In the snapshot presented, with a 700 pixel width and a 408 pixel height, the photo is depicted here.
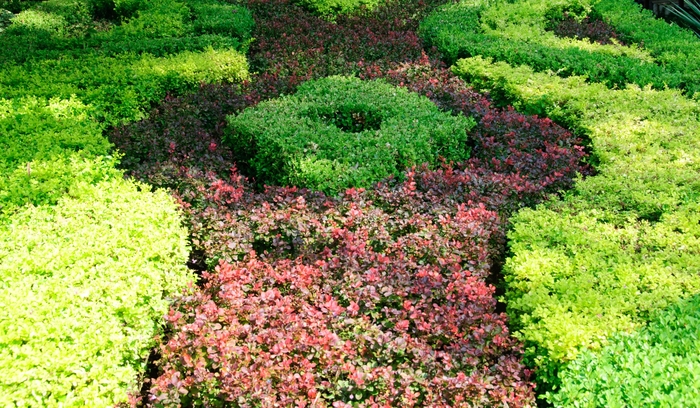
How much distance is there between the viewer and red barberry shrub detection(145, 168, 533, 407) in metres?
3.26

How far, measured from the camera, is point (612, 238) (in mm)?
4344

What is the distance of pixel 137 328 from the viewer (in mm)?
3582

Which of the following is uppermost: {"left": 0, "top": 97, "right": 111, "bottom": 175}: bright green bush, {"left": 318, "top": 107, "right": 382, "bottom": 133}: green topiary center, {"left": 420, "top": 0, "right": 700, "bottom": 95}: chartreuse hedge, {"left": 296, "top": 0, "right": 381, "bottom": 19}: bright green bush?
{"left": 420, "top": 0, "right": 700, "bottom": 95}: chartreuse hedge

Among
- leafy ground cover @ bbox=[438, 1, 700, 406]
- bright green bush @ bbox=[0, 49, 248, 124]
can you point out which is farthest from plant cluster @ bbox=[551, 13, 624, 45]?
bright green bush @ bbox=[0, 49, 248, 124]

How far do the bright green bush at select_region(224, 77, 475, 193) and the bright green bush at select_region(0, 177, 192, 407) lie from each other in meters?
1.15

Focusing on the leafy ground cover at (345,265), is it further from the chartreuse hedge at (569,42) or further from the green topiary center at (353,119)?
the chartreuse hedge at (569,42)

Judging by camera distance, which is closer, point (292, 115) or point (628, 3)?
point (292, 115)

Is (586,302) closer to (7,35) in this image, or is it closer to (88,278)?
(88,278)

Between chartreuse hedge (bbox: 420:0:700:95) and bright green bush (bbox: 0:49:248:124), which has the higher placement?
chartreuse hedge (bbox: 420:0:700:95)

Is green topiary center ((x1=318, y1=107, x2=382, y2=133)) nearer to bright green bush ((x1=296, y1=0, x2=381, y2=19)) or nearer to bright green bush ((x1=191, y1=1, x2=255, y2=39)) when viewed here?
bright green bush ((x1=191, y1=1, x2=255, y2=39))

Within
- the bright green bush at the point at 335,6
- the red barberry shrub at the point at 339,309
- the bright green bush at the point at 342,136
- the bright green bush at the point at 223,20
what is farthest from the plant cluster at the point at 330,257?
the bright green bush at the point at 335,6

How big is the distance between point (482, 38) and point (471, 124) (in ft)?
9.68

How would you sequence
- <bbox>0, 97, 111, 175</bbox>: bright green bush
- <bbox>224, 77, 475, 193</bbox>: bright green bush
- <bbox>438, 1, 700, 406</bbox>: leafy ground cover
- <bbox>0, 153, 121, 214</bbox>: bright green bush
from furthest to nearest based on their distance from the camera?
<bbox>224, 77, 475, 193</bbox>: bright green bush
<bbox>0, 97, 111, 175</bbox>: bright green bush
<bbox>0, 153, 121, 214</bbox>: bright green bush
<bbox>438, 1, 700, 406</bbox>: leafy ground cover

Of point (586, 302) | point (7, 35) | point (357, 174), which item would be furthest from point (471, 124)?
point (7, 35)
